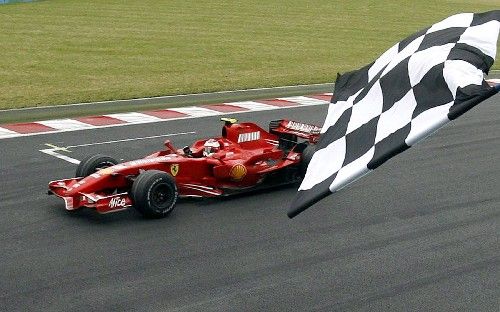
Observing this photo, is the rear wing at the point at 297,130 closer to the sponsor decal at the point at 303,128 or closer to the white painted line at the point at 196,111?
the sponsor decal at the point at 303,128

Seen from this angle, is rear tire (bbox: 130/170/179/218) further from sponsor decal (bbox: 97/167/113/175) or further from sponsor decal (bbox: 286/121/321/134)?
sponsor decal (bbox: 286/121/321/134)

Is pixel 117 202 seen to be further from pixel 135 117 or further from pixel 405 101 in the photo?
pixel 135 117

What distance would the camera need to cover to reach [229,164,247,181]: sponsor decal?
1044cm

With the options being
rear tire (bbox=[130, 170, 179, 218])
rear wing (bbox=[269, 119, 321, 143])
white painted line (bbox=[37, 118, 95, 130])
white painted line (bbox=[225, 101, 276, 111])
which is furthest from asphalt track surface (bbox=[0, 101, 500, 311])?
white painted line (bbox=[225, 101, 276, 111])

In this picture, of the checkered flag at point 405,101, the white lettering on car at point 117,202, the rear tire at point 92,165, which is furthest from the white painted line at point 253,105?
the checkered flag at point 405,101

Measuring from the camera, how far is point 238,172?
10.5 meters

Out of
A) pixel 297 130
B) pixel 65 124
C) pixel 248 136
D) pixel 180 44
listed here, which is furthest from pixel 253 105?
pixel 180 44

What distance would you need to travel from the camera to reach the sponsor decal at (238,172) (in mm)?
10438

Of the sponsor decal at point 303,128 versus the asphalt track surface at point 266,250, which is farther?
the sponsor decal at point 303,128

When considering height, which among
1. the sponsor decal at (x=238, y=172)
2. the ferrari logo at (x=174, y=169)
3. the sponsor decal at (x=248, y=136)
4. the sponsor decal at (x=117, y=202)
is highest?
the sponsor decal at (x=248, y=136)

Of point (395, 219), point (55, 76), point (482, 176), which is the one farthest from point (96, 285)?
point (55, 76)

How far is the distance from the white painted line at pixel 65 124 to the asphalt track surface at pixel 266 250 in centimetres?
266

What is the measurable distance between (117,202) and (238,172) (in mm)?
1726

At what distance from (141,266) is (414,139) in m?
4.95
